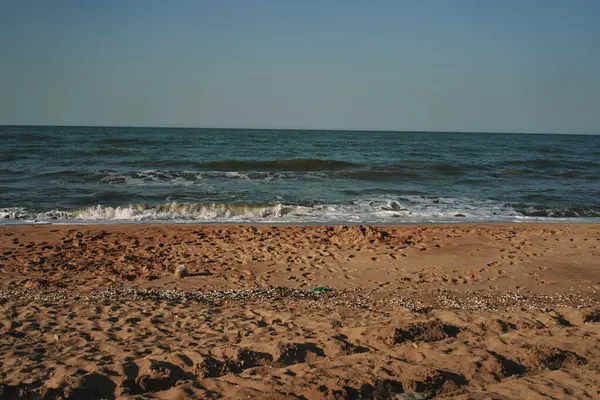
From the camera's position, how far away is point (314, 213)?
14141 millimetres

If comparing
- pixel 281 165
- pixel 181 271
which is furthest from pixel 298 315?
pixel 281 165

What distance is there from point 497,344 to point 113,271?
6046 millimetres

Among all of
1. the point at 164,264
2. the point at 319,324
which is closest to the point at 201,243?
the point at 164,264

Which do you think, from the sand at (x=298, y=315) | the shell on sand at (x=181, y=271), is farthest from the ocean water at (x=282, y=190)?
the shell on sand at (x=181, y=271)

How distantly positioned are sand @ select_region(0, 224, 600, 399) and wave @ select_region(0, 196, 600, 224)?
9.14 feet

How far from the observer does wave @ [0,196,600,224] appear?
13211 millimetres

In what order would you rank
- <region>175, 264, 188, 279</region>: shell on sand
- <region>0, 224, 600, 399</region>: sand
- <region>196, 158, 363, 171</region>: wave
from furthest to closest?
1. <region>196, 158, 363, 171</region>: wave
2. <region>175, 264, 188, 279</region>: shell on sand
3. <region>0, 224, 600, 399</region>: sand

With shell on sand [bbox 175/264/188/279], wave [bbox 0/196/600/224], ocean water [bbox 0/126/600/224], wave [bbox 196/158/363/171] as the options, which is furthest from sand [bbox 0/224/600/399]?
wave [bbox 196/158/363/171]

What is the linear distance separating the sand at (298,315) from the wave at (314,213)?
278 cm

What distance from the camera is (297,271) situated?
812 cm

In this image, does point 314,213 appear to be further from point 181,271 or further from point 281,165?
point 281,165

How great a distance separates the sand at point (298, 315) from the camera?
3861mm

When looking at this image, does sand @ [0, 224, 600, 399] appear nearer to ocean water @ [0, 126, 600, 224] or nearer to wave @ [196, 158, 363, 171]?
ocean water @ [0, 126, 600, 224]

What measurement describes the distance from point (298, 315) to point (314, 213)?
8575 millimetres
